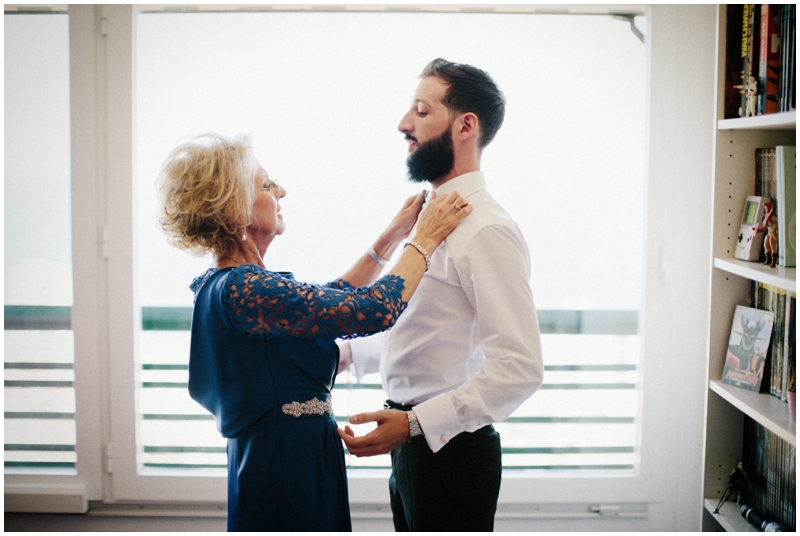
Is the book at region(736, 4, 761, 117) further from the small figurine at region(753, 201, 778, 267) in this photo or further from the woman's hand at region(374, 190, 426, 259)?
the woman's hand at region(374, 190, 426, 259)

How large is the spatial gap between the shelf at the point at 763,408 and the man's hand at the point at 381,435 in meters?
0.85

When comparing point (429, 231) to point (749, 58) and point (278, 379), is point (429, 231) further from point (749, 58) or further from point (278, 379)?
point (749, 58)

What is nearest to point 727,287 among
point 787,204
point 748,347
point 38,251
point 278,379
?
point 748,347

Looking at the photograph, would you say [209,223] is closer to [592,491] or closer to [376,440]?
[376,440]

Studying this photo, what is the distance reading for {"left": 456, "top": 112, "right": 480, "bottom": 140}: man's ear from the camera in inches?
59.2

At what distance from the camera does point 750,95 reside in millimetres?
1582

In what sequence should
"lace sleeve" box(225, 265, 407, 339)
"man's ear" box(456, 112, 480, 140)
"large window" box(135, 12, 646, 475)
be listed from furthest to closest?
"large window" box(135, 12, 646, 475)
"man's ear" box(456, 112, 480, 140)
"lace sleeve" box(225, 265, 407, 339)

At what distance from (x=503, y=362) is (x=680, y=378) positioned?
4.04ft

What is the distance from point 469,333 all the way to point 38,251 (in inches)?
66.7

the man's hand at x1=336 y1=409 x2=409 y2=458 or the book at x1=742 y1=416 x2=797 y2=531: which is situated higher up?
the man's hand at x1=336 y1=409 x2=409 y2=458

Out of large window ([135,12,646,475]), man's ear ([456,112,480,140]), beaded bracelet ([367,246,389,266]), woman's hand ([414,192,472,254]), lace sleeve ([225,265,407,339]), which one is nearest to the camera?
lace sleeve ([225,265,407,339])

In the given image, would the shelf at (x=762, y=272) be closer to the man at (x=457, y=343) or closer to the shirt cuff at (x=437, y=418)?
the man at (x=457, y=343)

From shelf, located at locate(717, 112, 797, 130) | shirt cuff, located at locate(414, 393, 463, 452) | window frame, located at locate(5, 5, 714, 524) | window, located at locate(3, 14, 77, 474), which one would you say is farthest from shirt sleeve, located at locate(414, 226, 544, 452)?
window, located at locate(3, 14, 77, 474)

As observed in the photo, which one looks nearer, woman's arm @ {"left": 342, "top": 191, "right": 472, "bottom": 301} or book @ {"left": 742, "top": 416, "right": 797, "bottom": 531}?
woman's arm @ {"left": 342, "top": 191, "right": 472, "bottom": 301}
